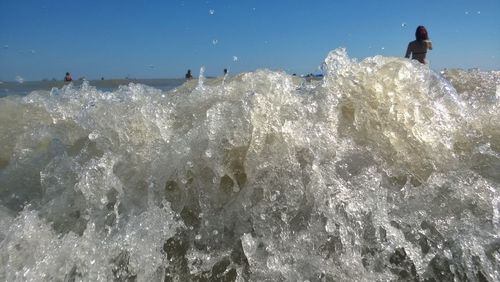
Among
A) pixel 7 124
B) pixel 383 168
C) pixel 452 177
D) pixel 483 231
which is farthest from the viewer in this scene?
pixel 7 124

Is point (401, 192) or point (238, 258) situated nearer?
point (238, 258)

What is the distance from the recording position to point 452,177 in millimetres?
2188

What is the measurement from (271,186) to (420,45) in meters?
5.79

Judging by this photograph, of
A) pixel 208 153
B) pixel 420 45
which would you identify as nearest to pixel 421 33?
pixel 420 45

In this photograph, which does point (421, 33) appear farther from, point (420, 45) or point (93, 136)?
point (93, 136)

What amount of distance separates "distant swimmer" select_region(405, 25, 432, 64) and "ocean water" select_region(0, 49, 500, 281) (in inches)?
177

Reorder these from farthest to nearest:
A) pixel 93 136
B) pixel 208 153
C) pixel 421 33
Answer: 1. pixel 421 33
2. pixel 93 136
3. pixel 208 153

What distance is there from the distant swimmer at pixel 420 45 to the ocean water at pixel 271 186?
4.51 m

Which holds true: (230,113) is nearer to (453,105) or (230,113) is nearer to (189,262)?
(189,262)

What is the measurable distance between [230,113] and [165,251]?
908 mm

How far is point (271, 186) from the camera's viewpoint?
7.26 ft

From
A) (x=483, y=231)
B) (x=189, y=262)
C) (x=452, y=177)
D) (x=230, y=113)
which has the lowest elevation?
(x=189, y=262)

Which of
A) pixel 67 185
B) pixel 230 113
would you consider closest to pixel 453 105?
pixel 230 113

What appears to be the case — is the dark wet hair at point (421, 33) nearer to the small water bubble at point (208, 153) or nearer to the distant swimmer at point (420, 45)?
the distant swimmer at point (420, 45)
